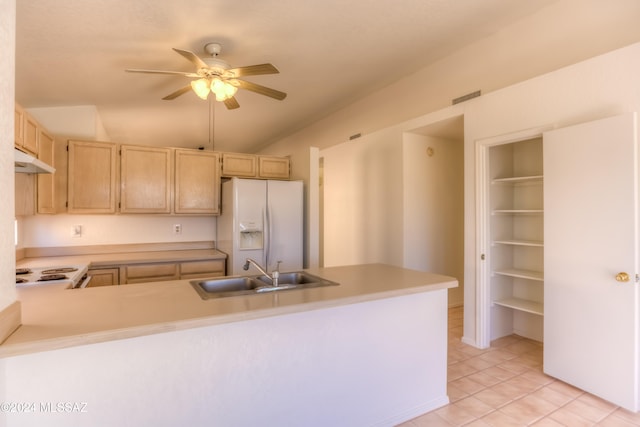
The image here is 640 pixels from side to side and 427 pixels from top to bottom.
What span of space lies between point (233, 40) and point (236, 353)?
2.38 metres

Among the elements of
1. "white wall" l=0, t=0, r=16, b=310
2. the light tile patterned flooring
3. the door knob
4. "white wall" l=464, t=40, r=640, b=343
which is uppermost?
"white wall" l=464, t=40, r=640, b=343

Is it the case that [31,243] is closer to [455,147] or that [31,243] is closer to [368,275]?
[368,275]

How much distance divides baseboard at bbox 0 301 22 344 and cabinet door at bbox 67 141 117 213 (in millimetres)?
2449

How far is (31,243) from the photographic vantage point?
334 cm

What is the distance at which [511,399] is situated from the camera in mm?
2289

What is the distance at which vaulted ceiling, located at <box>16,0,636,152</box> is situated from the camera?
2170mm

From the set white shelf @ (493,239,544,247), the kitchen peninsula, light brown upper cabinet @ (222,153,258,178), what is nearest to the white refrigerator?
light brown upper cabinet @ (222,153,258,178)

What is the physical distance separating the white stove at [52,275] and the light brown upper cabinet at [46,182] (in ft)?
2.09

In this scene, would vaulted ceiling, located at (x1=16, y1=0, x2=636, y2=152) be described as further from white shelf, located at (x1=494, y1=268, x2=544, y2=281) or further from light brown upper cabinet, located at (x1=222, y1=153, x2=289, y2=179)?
white shelf, located at (x1=494, y1=268, x2=544, y2=281)

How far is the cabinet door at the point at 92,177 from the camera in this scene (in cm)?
327

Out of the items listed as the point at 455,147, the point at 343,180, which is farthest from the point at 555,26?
the point at 343,180

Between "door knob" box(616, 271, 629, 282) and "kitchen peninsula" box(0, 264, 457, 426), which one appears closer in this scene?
"kitchen peninsula" box(0, 264, 457, 426)

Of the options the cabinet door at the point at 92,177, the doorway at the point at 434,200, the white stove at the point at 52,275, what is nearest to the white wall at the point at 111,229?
the cabinet door at the point at 92,177

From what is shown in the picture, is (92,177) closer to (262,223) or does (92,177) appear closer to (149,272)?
(149,272)
